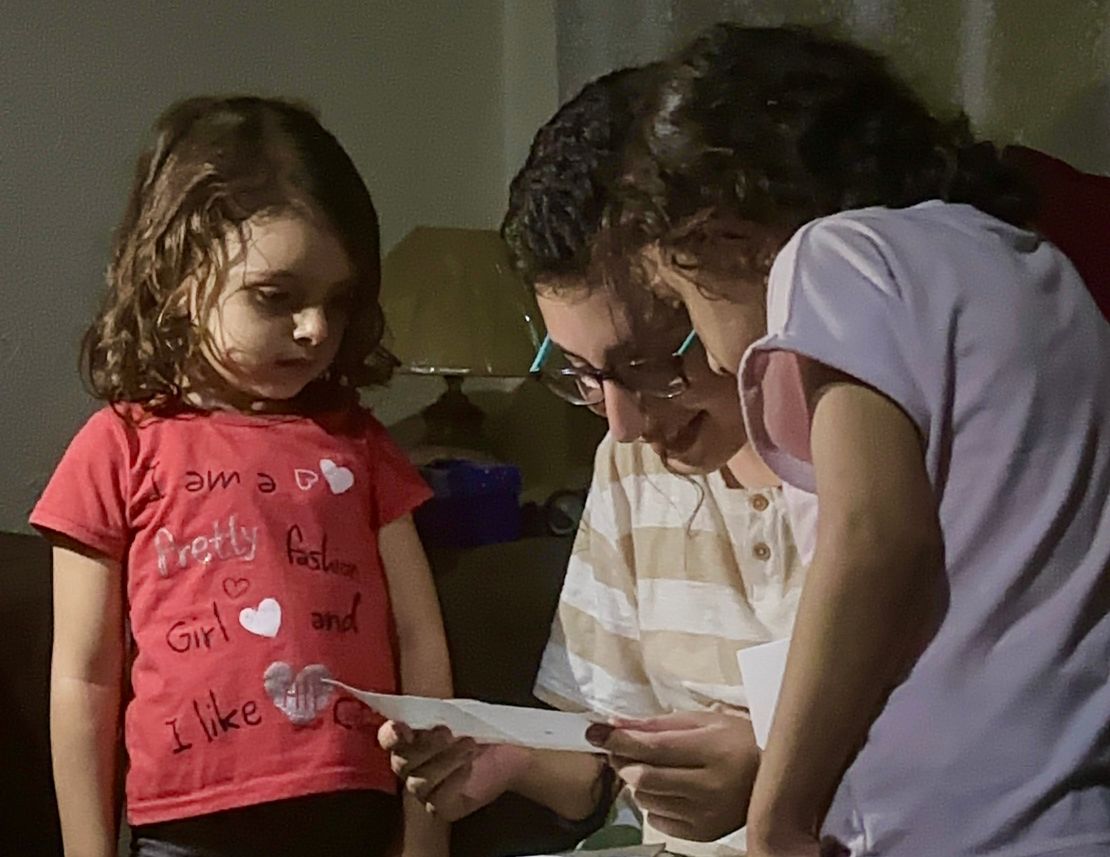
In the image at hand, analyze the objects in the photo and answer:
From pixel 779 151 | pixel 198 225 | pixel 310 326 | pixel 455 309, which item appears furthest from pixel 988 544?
pixel 455 309

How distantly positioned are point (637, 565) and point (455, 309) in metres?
0.74

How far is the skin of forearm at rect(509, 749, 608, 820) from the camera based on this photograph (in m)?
1.20

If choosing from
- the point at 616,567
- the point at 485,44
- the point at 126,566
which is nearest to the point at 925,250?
the point at 616,567

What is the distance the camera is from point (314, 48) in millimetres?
1901

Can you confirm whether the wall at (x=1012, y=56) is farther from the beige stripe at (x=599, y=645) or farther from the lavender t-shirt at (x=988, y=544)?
the lavender t-shirt at (x=988, y=544)

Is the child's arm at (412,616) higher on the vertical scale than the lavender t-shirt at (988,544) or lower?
lower

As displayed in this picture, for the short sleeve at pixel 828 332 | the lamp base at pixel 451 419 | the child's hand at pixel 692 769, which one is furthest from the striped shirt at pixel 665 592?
the lamp base at pixel 451 419

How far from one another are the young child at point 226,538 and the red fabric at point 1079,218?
1.84 feet

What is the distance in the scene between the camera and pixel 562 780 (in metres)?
1.21

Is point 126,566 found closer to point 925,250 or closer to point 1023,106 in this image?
point 925,250

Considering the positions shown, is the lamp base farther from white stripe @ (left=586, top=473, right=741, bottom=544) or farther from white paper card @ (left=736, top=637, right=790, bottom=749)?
white paper card @ (left=736, top=637, right=790, bottom=749)

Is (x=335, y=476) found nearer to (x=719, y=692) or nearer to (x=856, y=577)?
(x=719, y=692)

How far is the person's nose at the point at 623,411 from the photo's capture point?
98 cm

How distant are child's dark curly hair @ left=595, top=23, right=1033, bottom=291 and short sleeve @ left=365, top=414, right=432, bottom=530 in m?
0.49
